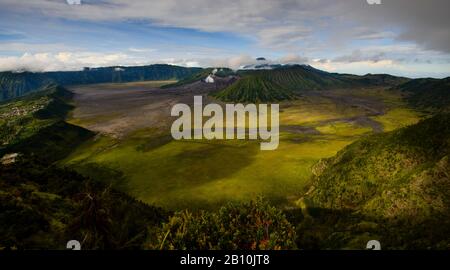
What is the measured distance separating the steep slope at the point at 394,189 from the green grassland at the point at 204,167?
13.7m

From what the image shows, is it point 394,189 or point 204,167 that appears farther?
point 204,167

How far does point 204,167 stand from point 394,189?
75.8m

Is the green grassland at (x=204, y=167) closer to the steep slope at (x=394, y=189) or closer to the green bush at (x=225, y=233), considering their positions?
the steep slope at (x=394, y=189)

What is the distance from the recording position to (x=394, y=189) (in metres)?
73.8

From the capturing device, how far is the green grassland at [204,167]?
104062 mm

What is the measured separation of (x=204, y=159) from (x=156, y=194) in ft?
143

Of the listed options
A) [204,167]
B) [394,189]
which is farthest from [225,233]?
[204,167]

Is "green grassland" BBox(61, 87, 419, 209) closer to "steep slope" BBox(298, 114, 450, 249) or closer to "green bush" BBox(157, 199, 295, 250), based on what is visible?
"steep slope" BBox(298, 114, 450, 249)

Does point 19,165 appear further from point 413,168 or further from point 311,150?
point 311,150

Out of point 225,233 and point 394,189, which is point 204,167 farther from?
point 225,233

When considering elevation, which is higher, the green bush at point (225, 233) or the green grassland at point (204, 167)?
the green bush at point (225, 233)

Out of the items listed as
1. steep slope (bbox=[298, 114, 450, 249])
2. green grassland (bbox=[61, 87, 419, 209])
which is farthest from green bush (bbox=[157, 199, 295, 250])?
green grassland (bbox=[61, 87, 419, 209])

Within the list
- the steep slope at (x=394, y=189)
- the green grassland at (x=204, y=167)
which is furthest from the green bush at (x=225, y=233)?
the green grassland at (x=204, y=167)

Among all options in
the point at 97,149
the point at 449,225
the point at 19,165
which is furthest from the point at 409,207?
the point at 97,149
